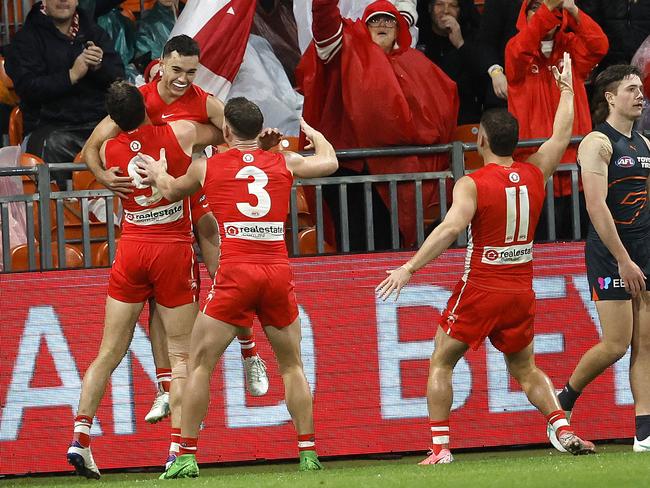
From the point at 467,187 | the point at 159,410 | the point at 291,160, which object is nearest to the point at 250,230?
the point at 291,160

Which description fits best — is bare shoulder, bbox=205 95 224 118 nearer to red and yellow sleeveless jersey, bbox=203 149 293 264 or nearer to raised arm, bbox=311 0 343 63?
red and yellow sleeveless jersey, bbox=203 149 293 264

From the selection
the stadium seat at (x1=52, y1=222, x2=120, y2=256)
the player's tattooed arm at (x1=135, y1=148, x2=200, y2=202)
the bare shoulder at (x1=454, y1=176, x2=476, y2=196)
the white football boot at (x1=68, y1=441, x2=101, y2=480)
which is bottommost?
the white football boot at (x1=68, y1=441, x2=101, y2=480)

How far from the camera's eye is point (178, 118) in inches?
385

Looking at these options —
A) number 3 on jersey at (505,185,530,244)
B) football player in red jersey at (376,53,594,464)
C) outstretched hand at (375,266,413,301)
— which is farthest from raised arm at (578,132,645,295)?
outstretched hand at (375,266,413,301)

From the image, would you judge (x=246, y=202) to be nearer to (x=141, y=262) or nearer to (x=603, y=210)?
(x=141, y=262)

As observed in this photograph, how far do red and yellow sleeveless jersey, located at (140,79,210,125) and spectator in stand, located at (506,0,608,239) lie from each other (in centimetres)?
256

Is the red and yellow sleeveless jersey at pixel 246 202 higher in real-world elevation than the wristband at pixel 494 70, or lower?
lower

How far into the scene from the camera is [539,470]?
7.95m

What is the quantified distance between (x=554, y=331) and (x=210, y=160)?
129 inches

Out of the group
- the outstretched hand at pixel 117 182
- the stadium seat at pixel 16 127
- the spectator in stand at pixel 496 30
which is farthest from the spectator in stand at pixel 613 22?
the stadium seat at pixel 16 127

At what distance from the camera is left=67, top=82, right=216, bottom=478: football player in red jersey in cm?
936

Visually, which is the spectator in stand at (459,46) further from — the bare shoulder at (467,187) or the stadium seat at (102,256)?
the stadium seat at (102,256)

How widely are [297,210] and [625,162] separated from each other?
106 inches

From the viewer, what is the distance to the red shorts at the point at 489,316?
885cm
